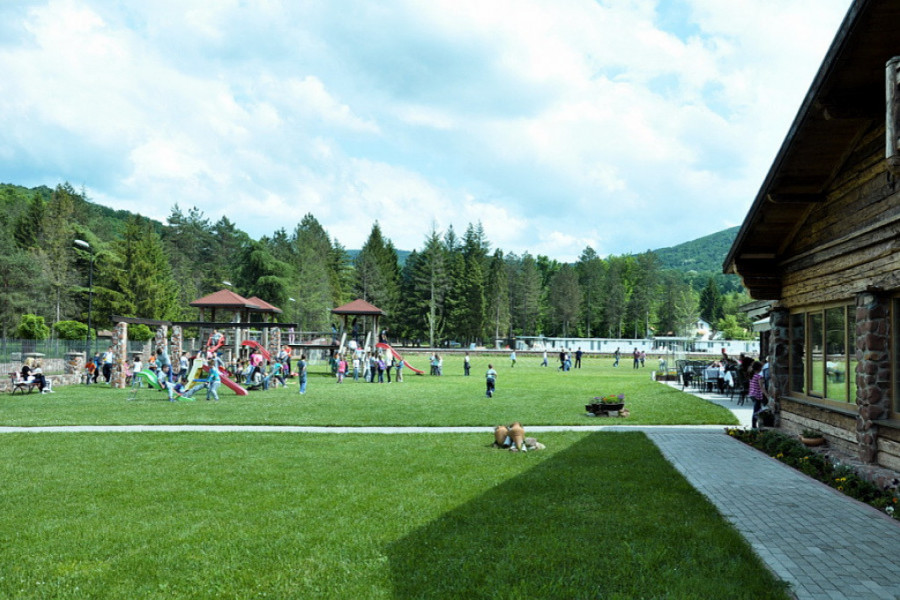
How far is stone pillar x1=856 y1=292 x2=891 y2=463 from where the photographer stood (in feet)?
29.7

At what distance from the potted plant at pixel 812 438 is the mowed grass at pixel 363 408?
16.6 ft

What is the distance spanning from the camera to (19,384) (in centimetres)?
2339

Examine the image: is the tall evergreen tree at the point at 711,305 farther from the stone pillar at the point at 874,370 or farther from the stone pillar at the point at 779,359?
the stone pillar at the point at 874,370

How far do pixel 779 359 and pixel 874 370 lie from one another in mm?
4209

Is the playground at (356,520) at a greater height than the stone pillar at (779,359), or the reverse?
the stone pillar at (779,359)

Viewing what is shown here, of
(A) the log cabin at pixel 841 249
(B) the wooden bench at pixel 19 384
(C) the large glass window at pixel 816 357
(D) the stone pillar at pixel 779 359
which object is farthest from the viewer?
(B) the wooden bench at pixel 19 384

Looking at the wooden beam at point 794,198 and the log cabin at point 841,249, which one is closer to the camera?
the log cabin at point 841,249

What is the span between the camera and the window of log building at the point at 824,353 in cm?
1030

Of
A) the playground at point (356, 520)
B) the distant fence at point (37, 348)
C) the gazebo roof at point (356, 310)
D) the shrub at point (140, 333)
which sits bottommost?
the playground at point (356, 520)

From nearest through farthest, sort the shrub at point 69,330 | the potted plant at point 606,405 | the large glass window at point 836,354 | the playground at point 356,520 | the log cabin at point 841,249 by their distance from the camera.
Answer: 1. the playground at point 356,520
2. the log cabin at point 841,249
3. the large glass window at point 836,354
4. the potted plant at point 606,405
5. the shrub at point 69,330

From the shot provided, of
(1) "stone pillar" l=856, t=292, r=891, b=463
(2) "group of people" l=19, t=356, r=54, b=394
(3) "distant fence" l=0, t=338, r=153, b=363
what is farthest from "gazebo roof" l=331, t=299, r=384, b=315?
(1) "stone pillar" l=856, t=292, r=891, b=463

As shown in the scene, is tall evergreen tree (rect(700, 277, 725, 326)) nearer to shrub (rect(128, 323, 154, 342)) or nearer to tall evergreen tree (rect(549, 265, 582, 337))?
tall evergreen tree (rect(549, 265, 582, 337))

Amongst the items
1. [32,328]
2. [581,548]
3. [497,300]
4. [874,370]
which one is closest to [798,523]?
[581,548]

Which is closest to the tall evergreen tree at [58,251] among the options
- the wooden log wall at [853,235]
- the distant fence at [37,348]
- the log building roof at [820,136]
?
the distant fence at [37,348]
